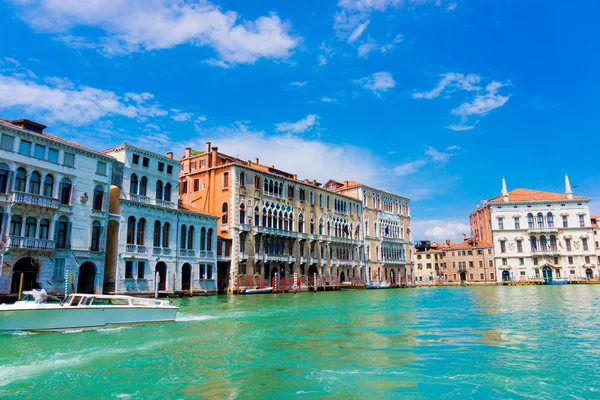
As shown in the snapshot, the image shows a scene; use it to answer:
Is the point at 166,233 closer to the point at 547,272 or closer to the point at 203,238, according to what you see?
the point at 203,238

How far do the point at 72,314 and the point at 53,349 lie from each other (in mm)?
3089

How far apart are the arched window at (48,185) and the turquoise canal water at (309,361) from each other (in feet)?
44.5

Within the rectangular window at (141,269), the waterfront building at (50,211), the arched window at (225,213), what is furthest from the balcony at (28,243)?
the arched window at (225,213)

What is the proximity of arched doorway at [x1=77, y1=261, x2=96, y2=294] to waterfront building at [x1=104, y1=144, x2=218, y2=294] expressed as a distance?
52.4 inches

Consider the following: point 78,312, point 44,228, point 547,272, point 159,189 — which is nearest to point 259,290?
point 159,189

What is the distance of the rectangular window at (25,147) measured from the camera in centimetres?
2353

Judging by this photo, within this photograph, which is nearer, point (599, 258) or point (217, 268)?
point (217, 268)

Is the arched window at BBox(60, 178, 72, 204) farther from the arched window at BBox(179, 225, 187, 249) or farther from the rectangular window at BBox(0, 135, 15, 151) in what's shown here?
the arched window at BBox(179, 225, 187, 249)

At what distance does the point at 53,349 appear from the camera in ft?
35.9

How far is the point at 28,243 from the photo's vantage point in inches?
907

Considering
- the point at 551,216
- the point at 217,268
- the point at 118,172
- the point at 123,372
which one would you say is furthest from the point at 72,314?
the point at 551,216

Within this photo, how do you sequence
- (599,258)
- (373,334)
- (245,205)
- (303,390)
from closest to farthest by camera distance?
(303,390), (373,334), (245,205), (599,258)

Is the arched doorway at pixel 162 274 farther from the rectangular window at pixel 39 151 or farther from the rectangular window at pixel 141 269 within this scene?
the rectangular window at pixel 39 151

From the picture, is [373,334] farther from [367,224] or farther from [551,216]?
[551,216]
